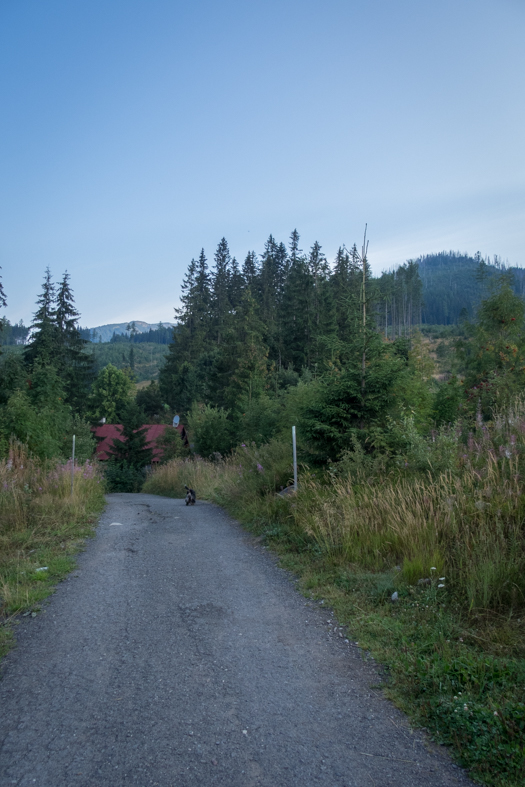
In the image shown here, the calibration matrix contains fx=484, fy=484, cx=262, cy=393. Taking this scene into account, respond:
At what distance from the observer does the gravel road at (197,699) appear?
2627mm

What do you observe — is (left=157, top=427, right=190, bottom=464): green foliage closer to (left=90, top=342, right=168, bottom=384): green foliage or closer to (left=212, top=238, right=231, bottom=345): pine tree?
(left=212, top=238, right=231, bottom=345): pine tree

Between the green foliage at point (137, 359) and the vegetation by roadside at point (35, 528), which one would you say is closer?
the vegetation by roadside at point (35, 528)

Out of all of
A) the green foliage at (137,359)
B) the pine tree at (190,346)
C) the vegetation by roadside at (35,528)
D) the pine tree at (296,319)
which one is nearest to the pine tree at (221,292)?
the pine tree at (190,346)

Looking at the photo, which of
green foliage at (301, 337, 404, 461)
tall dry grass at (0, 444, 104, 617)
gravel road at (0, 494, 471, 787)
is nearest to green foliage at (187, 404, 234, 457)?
tall dry grass at (0, 444, 104, 617)

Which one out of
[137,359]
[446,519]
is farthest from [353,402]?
[137,359]

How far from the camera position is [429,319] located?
151 m

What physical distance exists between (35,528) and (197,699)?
6368mm

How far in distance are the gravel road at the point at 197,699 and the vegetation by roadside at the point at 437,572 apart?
0.24 m

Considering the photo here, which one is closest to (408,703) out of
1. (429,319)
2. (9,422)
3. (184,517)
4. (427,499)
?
(427,499)

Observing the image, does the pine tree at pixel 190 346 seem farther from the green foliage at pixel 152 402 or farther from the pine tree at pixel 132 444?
the pine tree at pixel 132 444

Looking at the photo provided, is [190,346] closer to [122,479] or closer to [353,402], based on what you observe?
[122,479]

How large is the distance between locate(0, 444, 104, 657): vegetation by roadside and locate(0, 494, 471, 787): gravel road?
1.01 ft

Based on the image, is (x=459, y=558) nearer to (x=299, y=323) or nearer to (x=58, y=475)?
(x=58, y=475)

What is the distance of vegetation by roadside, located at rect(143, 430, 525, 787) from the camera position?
2.99m
